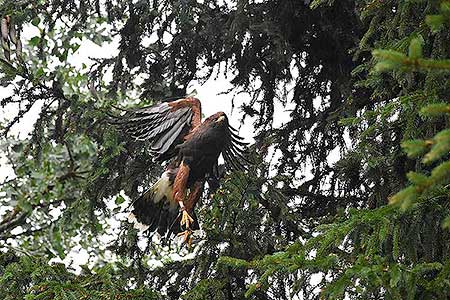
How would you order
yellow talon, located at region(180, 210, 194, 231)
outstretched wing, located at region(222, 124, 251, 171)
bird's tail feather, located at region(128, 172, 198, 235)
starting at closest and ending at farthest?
yellow talon, located at region(180, 210, 194, 231) < bird's tail feather, located at region(128, 172, 198, 235) < outstretched wing, located at region(222, 124, 251, 171)

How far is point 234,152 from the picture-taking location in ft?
11.8

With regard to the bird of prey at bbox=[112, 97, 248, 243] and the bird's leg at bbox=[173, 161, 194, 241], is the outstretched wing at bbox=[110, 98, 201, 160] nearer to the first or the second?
the bird of prey at bbox=[112, 97, 248, 243]

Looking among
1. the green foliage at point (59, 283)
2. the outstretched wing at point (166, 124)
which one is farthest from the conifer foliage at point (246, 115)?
the outstretched wing at point (166, 124)

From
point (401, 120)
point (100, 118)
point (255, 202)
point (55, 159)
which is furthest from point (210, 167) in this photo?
point (55, 159)

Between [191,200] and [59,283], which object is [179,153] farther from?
[59,283]

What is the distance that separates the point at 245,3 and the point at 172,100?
0.84 metres

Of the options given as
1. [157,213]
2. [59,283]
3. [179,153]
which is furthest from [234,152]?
[59,283]

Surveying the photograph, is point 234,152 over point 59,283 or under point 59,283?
over

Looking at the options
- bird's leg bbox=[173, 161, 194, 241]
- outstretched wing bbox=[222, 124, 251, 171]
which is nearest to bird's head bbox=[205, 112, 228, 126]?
outstretched wing bbox=[222, 124, 251, 171]

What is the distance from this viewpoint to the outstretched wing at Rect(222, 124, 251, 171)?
3463 mm

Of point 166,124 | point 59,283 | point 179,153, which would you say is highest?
point 166,124

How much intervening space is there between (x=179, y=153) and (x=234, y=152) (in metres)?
0.38

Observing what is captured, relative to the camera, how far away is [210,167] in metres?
3.37

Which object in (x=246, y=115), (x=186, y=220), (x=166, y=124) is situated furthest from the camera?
(x=246, y=115)
